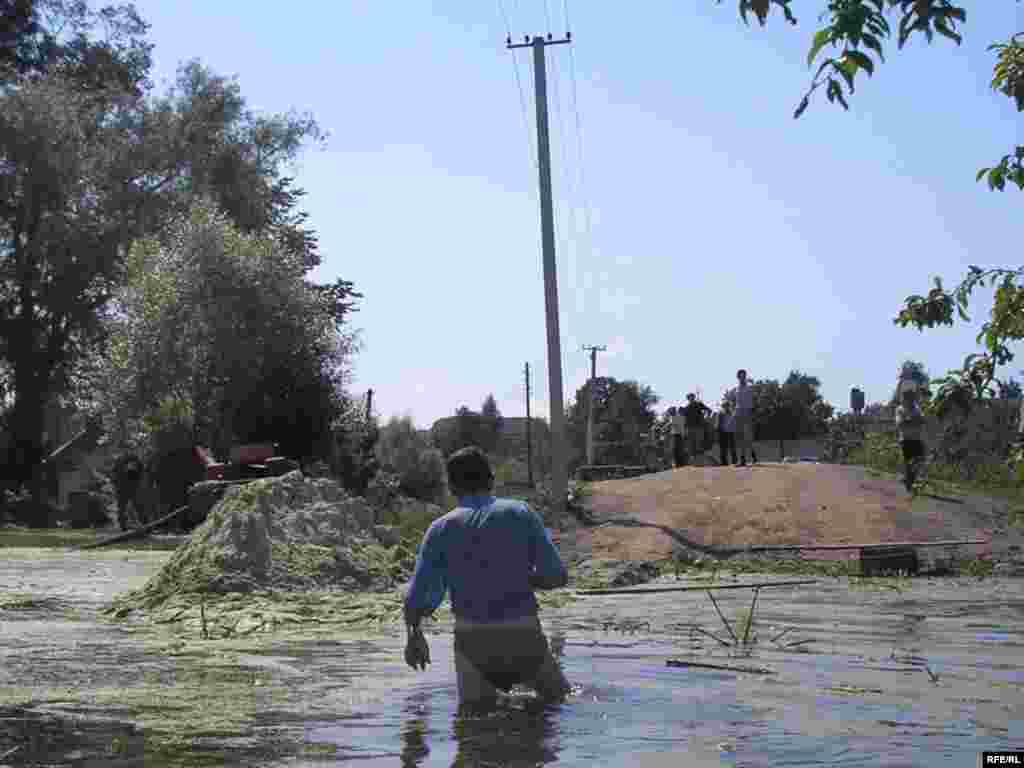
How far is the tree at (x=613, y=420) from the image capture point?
97812 mm

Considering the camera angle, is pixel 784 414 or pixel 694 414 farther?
pixel 784 414

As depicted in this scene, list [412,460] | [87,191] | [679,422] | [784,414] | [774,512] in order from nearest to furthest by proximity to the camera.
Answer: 1. [774,512]
2. [679,422]
3. [87,191]
4. [412,460]
5. [784,414]

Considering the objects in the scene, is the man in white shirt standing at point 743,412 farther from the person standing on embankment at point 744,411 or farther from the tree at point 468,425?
the tree at point 468,425

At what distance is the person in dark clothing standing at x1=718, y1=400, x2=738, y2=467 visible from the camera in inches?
1371

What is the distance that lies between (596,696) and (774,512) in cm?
1834

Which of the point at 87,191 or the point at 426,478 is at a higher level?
the point at 87,191

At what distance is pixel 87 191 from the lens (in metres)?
49.2

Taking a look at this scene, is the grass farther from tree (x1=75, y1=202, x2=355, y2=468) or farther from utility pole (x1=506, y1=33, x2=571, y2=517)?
tree (x1=75, y1=202, x2=355, y2=468)

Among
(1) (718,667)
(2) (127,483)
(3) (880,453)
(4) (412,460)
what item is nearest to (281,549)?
(1) (718,667)

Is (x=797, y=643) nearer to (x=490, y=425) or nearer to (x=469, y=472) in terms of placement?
(x=469, y=472)

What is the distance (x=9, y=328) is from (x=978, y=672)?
44.1 m

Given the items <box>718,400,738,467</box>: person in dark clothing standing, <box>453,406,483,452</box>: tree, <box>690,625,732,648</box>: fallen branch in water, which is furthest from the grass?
<box>453,406,483,452</box>: tree

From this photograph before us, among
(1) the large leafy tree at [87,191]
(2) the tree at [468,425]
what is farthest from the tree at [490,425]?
(1) the large leafy tree at [87,191]

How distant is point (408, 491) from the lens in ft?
228
